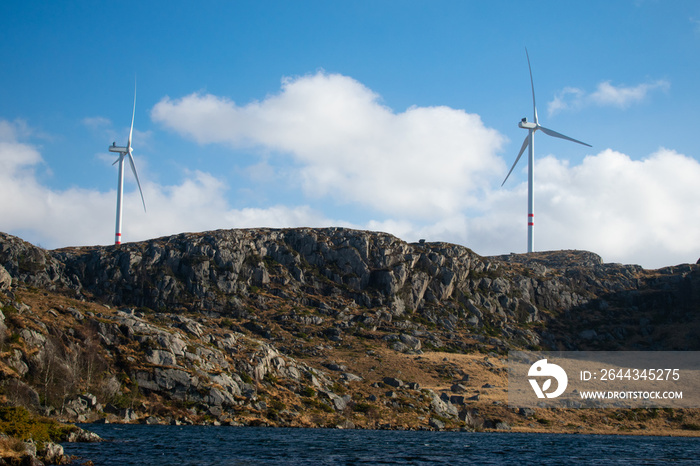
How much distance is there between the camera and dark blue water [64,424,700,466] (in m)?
54.0

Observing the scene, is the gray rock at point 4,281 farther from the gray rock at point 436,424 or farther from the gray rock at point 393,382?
the gray rock at point 436,424

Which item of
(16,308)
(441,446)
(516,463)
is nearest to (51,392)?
(16,308)

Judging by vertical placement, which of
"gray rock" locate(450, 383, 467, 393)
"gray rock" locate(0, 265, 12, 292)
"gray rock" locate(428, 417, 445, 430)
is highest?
"gray rock" locate(0, 265, 12, 292)

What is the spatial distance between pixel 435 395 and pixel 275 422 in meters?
43.0

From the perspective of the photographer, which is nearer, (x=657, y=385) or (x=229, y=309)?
(x=657, y=385)

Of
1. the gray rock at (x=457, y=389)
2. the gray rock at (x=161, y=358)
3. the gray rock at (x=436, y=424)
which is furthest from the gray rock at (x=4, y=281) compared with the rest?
the gray rock at (x=457, y=389)

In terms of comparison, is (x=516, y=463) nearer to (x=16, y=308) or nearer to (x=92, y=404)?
(x=92, y=404)

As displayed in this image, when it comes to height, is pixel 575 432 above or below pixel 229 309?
below

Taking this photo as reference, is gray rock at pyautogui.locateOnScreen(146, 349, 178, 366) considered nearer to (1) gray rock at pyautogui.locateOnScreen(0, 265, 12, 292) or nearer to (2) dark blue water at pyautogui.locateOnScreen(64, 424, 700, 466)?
(2) dark blue water at pyautogui.locateOnScreen(64, 424, 700, 466)

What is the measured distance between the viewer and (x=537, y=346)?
198000 mm

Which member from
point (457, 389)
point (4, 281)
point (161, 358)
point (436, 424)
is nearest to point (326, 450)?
point (436, 424)
